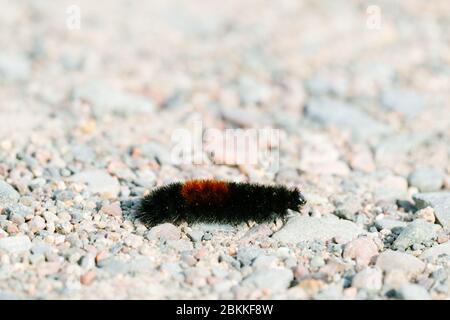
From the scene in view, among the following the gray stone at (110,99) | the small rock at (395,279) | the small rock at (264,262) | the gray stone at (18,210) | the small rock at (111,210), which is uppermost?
the gray stone at (110,99)

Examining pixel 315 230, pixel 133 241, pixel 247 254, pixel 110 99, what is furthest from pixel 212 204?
pixel 110 99

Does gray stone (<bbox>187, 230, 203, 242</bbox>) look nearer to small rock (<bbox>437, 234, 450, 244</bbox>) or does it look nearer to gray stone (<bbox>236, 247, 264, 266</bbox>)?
gray stone (<bbox>236, 247, 264, 266</bbox>)

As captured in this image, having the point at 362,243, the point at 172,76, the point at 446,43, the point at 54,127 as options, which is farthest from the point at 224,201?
the point at 446,43

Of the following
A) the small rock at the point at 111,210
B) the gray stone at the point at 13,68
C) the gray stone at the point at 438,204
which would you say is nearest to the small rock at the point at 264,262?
the small rock at the point at 111,210

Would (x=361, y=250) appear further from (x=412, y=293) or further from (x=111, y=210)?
(x=111, y=210)

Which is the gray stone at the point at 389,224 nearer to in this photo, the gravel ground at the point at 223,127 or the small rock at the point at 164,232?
the gravel ground at the point at 223,127
